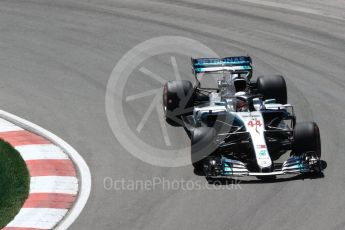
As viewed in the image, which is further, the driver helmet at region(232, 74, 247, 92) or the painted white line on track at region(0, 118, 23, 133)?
the driver helmet at region(232, 74, 247, 92)

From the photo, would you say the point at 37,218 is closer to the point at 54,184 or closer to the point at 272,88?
the point at 54,184

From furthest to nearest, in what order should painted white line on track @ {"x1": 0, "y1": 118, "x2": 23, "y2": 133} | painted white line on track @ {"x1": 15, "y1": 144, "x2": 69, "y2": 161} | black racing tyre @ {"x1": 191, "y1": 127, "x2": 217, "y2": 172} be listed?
1. painted white line on track @ {"x1": 0, "y1": 118, "x2": 23, "y2": 133}
2. painted white line on track @ {"x1": 15, "y1": 144, "x2": 69, "y2": 161}
3. black racing tyre @ {"x1": 191, "y1": 127, "x2": 217, "y2": 172}

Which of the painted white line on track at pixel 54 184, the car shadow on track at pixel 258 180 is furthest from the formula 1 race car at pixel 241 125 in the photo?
the painted white line on track at pixel 54 184

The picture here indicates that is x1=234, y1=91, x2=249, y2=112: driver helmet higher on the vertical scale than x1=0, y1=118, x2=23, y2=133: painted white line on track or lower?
higher

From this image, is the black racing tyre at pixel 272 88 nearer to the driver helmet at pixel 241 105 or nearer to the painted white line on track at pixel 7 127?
the driver helmet at pixel 241 105

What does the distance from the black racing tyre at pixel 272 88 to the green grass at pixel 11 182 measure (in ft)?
15.4

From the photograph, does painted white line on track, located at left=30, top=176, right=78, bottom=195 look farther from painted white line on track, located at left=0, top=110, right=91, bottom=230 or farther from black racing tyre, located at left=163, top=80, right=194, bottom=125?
black racing tyre, located at left=163, top=80, right=194, bottom=125

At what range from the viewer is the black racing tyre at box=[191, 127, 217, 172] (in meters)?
14.0

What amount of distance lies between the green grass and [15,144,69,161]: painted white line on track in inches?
5.1

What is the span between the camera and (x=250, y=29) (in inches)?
877

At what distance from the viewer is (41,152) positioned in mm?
14766

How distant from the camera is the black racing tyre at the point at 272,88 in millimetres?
16391

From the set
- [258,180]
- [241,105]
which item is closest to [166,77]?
[241,105]

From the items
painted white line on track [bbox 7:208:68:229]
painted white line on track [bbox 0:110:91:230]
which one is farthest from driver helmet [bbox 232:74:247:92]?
painted white line on track [bbox 7:208:68:229]
